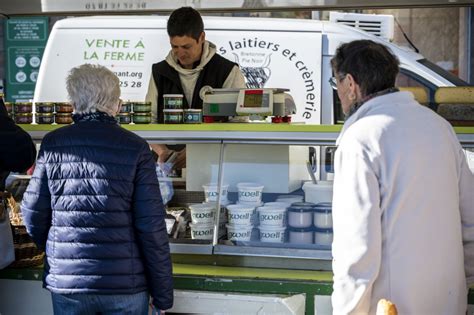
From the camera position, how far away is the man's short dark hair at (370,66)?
3006mm

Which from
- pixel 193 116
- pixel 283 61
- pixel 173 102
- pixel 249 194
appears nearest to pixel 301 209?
pixel 249 194

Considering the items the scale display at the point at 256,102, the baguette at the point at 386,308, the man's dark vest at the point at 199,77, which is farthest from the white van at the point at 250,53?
the baguette at the point at 386,308

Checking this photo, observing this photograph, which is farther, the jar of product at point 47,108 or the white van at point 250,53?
the white van at point 250,53

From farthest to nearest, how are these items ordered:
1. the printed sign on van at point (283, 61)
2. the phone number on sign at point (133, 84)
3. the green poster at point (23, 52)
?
1. the green poster at point (23, 52)
2. the phone number on sign at point (133, 84)
3. the printed sign on van at point (283, 61)

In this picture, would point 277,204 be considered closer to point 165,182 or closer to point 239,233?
point 239,233

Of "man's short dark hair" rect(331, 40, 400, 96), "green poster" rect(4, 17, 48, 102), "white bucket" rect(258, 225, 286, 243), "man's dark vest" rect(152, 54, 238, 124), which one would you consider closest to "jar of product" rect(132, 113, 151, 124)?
"white bucket" rect(258, 225, 286, 243)

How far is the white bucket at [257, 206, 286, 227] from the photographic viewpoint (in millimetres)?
4012

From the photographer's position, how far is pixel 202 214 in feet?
13.3

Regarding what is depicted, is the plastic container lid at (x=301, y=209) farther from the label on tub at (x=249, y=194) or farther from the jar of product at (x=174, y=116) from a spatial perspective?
the jar of product at (x=174, y=116)

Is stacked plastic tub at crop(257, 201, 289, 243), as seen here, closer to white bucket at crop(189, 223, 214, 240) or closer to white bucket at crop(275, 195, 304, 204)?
white bucket at crop(275, 195, 304, 204)

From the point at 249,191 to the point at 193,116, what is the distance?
1.50 feet

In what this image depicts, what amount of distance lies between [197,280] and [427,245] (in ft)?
3.90

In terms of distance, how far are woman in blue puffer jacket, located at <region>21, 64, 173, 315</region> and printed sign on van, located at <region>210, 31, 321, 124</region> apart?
4347mm

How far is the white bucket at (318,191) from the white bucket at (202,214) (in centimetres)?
46
